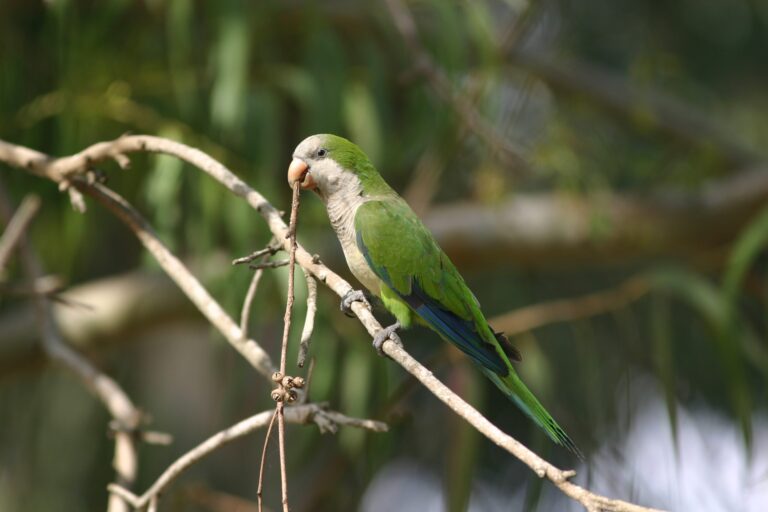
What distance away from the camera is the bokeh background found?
11.2 feet

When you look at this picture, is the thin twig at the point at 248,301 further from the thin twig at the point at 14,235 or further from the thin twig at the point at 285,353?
the thin twig at the point at 14,235

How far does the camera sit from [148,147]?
2016mm

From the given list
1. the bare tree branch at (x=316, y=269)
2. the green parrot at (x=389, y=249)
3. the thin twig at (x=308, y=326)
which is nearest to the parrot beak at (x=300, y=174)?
the green parrot at (x=389, y=249)

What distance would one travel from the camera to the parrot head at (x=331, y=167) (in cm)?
238

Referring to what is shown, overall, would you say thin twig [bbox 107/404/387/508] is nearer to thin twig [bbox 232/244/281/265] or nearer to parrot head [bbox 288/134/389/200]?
thin twig [bbox 232/244/281/265]

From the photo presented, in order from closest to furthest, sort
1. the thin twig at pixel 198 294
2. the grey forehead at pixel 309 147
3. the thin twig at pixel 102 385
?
1. the thin twig at pixel 198 294
2. the thin twig at pixel 102 385
3. the grey forehead at pixel 309 147

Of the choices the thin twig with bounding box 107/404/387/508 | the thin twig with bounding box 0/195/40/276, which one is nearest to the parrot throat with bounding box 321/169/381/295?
the thin twig with bounding box 107/404/387/508

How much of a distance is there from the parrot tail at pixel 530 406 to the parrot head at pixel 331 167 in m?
0.64

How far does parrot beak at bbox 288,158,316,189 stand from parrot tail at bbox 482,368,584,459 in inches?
27.0

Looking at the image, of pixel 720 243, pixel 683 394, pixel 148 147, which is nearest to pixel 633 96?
pixel 720 243

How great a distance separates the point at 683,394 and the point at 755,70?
458cm

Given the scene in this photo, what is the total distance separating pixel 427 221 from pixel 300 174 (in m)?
1.51

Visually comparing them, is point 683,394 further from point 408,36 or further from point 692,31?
point 692,31

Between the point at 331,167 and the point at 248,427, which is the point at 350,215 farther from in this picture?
the point at 248,427
